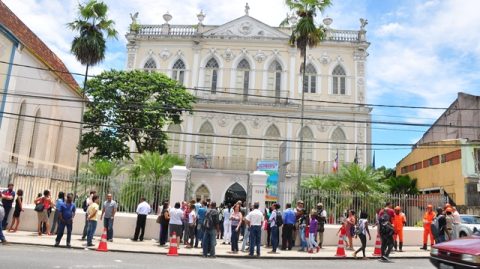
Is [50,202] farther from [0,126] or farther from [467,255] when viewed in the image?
[467,255]

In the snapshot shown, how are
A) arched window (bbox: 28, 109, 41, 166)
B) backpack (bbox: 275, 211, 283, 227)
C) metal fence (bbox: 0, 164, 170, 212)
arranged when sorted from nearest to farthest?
backpack (bbox: 275, 211, 283, 227)
metal fence (bbox: 0, 164, 170, 212)
arched window (bbox: 28, 109, 41, 166)

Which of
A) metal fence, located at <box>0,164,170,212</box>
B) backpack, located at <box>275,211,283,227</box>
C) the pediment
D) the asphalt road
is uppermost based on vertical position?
the pediment

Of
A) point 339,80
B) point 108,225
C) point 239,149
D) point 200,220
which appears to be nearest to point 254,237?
point 200,220

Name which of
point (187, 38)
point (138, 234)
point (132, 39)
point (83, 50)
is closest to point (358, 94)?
point (187, 38)

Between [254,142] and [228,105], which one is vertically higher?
[228,105]

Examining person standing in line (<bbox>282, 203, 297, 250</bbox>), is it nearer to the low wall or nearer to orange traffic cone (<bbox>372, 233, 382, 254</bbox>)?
the low wall

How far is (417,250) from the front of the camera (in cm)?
1472

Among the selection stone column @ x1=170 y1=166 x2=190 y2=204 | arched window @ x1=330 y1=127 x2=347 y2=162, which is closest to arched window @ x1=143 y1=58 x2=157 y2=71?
arched window @ x1=330 y1=127 x2=347 y2=162

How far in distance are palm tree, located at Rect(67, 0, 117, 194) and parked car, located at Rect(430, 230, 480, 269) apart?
17.5 metres

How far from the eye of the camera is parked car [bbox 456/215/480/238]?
50.2 ft

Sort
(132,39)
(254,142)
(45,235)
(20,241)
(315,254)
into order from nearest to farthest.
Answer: (20,241), (315,254), (45,235), (254,142), (132,39)

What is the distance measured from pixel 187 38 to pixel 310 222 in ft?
79.1

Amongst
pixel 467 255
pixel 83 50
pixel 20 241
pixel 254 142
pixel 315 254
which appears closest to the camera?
pixel 467 255

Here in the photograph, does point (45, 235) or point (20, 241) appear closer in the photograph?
point (20, 241)
